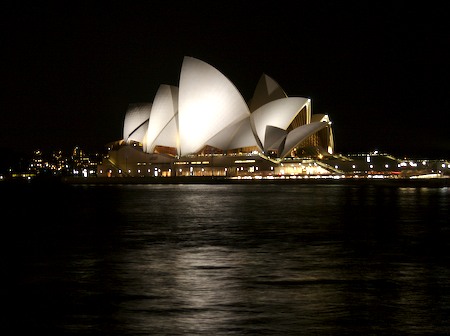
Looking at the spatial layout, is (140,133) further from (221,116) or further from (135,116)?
(221,116)

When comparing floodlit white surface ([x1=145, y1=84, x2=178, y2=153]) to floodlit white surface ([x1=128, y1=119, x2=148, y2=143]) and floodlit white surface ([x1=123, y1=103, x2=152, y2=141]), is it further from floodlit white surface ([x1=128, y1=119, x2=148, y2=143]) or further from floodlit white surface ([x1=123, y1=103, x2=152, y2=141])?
floodlit white surface ([x1=123, y1=103, x2=152, y2=141])

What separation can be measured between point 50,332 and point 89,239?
11.1m

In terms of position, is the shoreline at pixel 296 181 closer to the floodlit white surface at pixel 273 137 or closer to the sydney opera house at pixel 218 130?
the sydney opera house at pixel 218 130

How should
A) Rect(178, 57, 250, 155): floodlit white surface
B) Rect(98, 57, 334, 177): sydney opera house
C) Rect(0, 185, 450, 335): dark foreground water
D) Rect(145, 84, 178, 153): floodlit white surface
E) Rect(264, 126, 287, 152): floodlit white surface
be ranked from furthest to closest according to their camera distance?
1. Rect(145, 84, 178, 153): floodlit white surface
2. Rect(264, 126, 287, 152): floodlit white surface
3. Rect(98, 57, 334, 177): sydney opera house
4. Rect(178, 57, 250, 155): floodlit white surface
5. Rect(0, 185, 450, 335): dark foreground water

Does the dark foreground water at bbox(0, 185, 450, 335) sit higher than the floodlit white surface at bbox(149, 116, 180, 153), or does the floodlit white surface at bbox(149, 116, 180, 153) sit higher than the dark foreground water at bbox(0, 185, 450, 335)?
the floodlit white surface at bbox(149, 116, 180, 153)

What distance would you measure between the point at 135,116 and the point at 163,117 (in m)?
8.52

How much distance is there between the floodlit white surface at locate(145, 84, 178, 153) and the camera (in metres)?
67.2

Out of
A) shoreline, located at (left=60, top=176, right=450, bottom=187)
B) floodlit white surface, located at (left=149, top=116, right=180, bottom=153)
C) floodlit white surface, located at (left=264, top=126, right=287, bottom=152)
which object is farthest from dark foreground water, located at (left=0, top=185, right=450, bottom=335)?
floodlit white surface, located at (left=149, top=116, right=180, bottom=153)

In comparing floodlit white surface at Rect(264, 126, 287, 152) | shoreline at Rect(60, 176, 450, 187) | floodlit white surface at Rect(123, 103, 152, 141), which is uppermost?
floodlit white surface at Rect(123, 103, 152, 141)

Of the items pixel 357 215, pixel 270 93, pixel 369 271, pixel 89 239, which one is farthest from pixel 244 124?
pixel 369 271

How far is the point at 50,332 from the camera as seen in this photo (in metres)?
8.55

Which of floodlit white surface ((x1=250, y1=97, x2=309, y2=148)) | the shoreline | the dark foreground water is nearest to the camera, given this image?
the dark foreground water

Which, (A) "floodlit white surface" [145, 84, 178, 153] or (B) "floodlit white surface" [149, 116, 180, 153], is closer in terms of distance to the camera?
(A) "floodlit white surface" [145, 84, 178, 153]

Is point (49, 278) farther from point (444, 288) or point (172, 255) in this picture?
point (444, 288)
